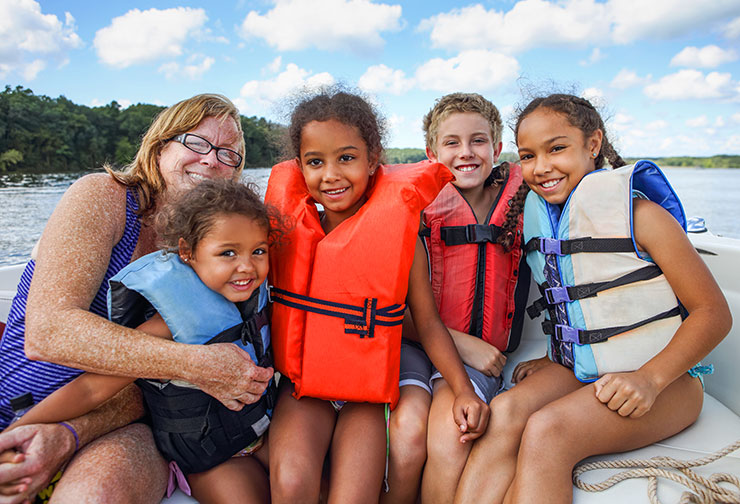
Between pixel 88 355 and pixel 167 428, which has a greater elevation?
pixel 88 355

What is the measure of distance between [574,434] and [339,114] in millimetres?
1435

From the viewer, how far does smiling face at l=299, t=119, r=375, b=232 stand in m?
1.92

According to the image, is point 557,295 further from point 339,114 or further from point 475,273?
point 339,114

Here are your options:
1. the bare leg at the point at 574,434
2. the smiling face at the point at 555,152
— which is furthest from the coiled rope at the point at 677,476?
the smiling face at the point at 555,152

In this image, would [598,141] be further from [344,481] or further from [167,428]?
[167,428]

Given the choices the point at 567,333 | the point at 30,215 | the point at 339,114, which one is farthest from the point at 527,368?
the point at 30,215

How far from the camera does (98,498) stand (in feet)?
4.50

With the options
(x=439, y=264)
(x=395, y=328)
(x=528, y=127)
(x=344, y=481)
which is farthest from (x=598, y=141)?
(x=344, y=481)

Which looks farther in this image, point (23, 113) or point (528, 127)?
point (23, 113)

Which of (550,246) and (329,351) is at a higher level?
(550,246)

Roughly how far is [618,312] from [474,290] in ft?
2.15

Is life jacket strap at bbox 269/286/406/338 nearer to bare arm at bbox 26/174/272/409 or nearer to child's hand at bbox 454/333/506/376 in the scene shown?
bare arm at bbox 26/174/272/409

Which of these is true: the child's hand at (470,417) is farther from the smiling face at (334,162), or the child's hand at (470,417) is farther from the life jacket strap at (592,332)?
the smiling face at (334,162)

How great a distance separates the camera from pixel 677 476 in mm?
1477
